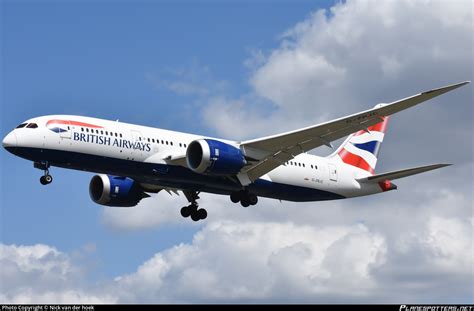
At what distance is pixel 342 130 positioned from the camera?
4556cm

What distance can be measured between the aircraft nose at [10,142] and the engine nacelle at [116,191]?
9.68m

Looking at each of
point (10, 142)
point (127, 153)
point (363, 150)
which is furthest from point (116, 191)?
point (363, 150)

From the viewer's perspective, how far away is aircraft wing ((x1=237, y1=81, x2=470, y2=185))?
1713 inches

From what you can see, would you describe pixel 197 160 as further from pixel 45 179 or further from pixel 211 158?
pixel 45 179

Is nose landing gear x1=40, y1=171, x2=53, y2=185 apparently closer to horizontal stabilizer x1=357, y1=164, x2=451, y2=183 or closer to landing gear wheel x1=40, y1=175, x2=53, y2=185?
landing gear wheel x1=40, y1=175, x2=53, y2=185

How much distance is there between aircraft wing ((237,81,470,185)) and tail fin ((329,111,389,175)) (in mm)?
8303

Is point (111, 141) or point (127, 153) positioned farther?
point (127, 153)

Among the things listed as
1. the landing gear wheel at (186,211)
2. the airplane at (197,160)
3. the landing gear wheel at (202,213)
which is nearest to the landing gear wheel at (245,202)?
the airplane at (197,160)

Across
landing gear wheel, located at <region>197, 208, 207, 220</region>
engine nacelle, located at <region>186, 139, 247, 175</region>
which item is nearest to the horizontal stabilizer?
landing gear wheel, located at <region>197, 208, 207, 220</region>

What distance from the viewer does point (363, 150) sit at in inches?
2256

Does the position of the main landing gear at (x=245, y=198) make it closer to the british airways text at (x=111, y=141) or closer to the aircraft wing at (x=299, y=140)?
the aircraft wing at (x=299, y=140)

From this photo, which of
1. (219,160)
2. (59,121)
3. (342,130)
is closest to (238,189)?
(219,160)

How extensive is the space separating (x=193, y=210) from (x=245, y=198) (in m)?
5.10

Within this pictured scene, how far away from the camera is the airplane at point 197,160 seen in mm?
44281
